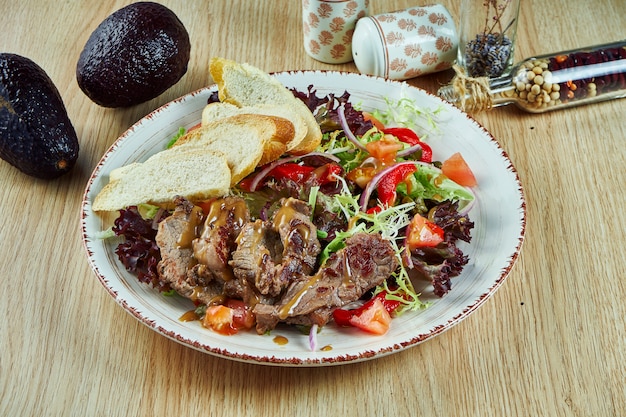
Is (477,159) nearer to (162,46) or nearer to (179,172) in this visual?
(179,172)

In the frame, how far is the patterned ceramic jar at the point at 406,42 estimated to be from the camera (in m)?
4.39

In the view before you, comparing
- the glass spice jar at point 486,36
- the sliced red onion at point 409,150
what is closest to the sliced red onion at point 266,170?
the sliced red onion at point 409,150

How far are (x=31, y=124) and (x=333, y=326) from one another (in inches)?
75.0

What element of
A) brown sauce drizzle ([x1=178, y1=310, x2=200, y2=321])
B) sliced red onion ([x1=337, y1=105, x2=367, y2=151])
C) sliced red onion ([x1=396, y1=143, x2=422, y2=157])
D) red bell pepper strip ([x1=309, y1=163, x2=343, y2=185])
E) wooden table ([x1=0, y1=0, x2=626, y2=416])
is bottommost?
wooden table ([x1=0, y1=0, x2=626, y2=416])

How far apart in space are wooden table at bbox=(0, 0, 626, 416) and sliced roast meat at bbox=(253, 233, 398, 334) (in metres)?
0.28

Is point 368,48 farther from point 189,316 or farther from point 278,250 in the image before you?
point 189,316

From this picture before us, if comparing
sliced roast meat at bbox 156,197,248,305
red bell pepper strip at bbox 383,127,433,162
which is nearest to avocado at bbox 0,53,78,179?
sliced roast meat at bbox 156,197,248,305

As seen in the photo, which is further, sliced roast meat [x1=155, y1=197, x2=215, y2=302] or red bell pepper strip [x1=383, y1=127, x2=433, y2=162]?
red bell pepper strip [x1=383, y1=127, x2=433, y2=162]

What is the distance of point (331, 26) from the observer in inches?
181

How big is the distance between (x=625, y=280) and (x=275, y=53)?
2.67 m

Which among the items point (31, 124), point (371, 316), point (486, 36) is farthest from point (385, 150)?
point (31, 124)

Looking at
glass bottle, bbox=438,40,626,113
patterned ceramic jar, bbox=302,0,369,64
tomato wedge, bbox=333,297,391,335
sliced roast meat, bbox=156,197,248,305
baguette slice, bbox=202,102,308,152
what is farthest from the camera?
patterned ceramic jar, bbox=302,0,369,64

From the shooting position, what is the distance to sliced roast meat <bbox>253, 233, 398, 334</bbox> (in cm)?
293

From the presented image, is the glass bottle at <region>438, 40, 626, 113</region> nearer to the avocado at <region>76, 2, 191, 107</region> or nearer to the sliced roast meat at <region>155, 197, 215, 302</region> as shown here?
the avocado at <region>76, 2, 191, 107</region>
